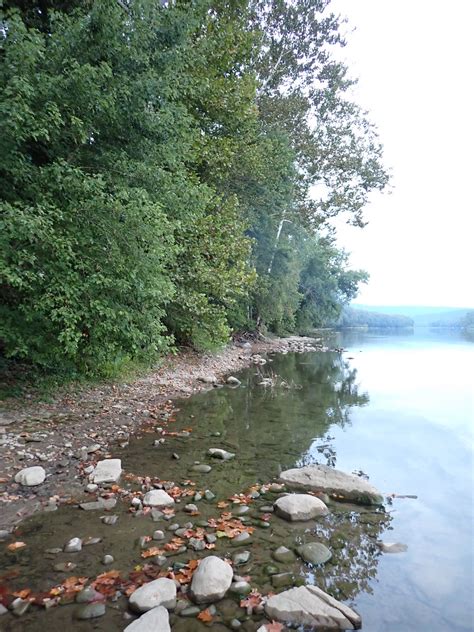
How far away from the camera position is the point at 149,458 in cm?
634

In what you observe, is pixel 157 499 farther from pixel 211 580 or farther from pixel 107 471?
pixel 211 580

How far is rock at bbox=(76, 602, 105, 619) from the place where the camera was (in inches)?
117

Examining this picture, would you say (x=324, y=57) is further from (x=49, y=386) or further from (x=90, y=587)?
(x=90, y=587)

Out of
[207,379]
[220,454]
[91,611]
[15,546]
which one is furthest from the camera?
[207,379]

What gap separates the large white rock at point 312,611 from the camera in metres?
3.05

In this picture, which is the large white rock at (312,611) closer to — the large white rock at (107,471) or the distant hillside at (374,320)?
the large white rock at (107,471)

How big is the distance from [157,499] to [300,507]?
1.85m

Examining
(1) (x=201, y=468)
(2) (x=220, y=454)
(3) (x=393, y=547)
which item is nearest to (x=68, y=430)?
(1) (x=201, y=468)

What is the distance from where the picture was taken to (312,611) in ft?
10.2

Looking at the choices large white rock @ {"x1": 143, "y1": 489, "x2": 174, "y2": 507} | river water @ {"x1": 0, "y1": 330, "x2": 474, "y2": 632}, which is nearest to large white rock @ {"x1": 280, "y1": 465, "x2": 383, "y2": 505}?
river water @ {"x1": 0, "y1": 330, "x2": 474, "y2": 632}

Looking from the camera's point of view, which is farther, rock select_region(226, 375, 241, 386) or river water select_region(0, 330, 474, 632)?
rock select_region(226, 375, 241, 386)

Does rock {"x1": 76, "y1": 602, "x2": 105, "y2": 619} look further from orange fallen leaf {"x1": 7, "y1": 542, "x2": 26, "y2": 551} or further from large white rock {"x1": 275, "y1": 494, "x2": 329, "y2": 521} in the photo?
large white rock {"x1": 275, "y1": 494, "x2": 329, "y2": 521}

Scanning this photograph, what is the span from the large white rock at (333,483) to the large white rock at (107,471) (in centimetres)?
249

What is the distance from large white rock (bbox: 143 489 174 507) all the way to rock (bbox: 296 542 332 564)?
5.77ft
